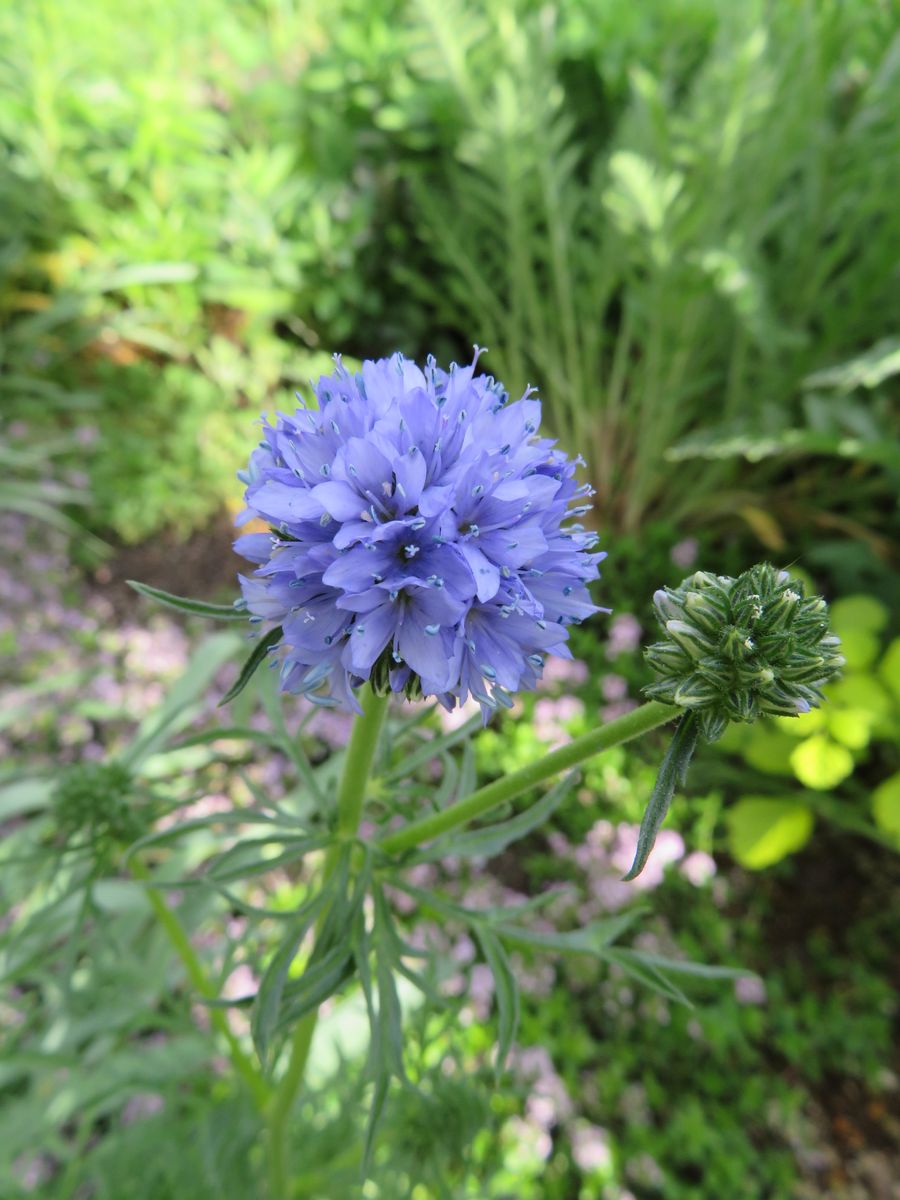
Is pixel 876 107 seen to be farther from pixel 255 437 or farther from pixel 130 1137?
pixel 130 1137

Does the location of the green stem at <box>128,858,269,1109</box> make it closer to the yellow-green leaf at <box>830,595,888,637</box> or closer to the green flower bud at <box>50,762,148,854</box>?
the green flower bud at <box>50,762,148,854</box>

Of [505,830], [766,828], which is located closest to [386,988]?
[505,830]

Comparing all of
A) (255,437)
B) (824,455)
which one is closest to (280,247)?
(255,437)

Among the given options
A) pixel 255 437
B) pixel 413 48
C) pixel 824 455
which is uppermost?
pixel 413 48

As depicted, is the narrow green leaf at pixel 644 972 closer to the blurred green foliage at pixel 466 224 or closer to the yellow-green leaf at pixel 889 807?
the yellow-green leaf at pixel 889 807

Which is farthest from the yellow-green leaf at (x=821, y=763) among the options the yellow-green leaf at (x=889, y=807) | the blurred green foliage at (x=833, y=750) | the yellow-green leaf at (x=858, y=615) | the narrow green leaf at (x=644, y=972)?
the narrow green leaf at (x=644, y=972)

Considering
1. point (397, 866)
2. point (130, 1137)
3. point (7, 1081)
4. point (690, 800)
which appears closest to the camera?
point (397, 866)
